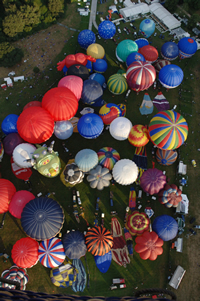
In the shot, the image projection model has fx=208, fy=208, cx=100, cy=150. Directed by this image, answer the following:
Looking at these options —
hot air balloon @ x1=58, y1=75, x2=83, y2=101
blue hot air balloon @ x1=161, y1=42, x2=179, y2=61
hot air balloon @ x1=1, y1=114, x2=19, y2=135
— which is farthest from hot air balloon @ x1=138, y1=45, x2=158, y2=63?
hot air balloon @ x1=1, y1=114, x2=19, y2=135

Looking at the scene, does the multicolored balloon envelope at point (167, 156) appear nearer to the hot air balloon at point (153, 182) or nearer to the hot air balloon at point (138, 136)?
the hot air balloon at point (138, 136)

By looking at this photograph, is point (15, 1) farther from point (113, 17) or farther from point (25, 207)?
point (25, 207)

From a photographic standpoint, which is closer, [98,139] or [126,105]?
[98,139]

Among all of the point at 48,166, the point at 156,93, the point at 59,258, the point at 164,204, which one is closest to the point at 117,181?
the point at 164,204

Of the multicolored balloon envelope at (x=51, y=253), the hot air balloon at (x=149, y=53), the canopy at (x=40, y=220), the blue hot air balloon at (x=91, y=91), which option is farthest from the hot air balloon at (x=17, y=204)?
the hot air balloon at (x=149, y=53)

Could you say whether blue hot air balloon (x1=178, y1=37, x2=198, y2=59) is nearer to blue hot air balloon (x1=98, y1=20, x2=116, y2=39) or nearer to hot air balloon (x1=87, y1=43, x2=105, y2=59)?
blue hot air balloon (x1=98, y1=20, x2=116, y2=39)

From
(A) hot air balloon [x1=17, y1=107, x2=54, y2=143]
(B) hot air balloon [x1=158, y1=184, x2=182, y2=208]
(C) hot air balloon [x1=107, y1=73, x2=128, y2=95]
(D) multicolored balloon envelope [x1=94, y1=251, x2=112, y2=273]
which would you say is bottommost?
(D) multicolored balloon envelope [x1=94, y1=251, x2=112, y2=273]
